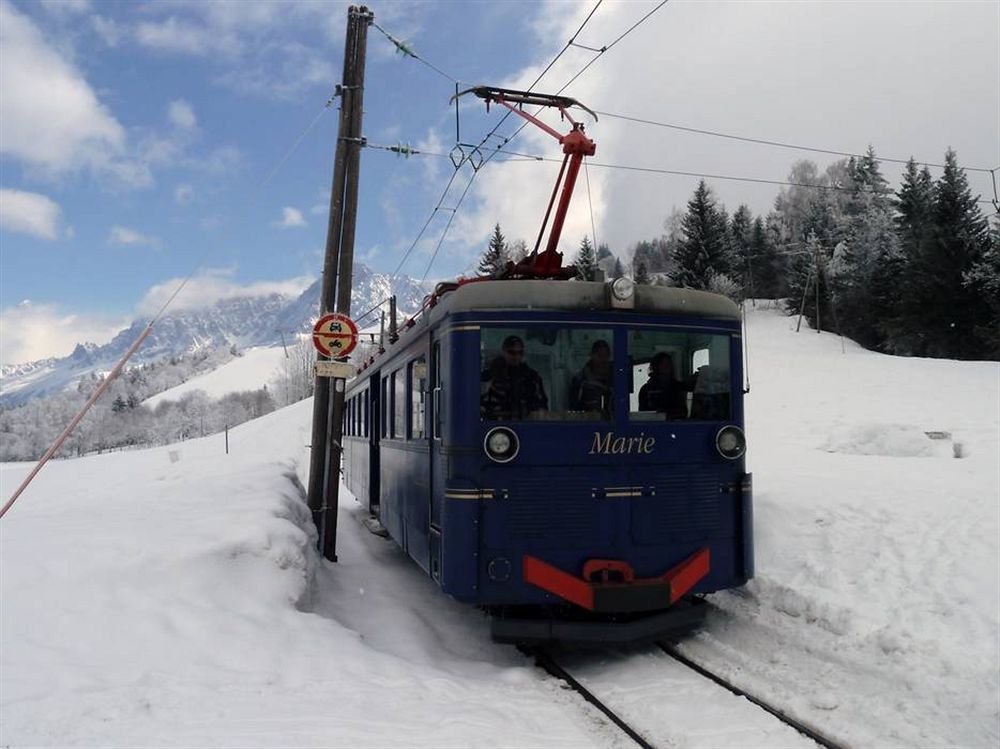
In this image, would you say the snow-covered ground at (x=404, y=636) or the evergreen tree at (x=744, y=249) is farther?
the evergreen tree at (x=744, y=249)

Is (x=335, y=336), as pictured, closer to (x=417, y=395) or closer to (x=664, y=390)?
(x=417, y=395)

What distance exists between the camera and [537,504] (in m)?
6.41

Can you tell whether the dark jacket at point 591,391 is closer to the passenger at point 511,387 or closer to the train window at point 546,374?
the train window at point 546,374

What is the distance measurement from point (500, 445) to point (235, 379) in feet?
528

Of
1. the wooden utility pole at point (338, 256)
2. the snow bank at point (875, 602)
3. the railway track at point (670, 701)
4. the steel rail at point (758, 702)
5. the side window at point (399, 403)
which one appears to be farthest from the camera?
the wooden utility pole at point (338, 256)

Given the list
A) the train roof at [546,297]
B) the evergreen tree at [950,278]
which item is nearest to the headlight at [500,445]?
the train roof at [546,297]

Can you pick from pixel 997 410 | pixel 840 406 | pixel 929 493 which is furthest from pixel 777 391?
pixel 929 493

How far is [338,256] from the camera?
35.3 ft

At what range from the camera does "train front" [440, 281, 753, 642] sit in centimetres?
633

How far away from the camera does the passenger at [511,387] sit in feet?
21.2

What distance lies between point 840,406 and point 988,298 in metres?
17.1

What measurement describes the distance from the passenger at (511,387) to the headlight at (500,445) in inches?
6.0

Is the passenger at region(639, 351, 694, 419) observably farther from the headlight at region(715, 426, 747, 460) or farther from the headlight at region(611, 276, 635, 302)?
the headlight at region(611, 276, 635, 302)

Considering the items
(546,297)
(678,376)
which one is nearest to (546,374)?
(546,297)
